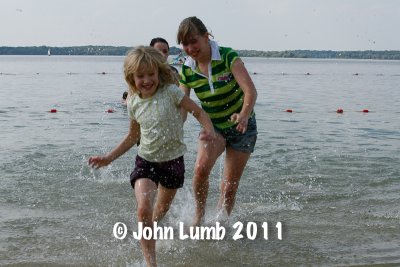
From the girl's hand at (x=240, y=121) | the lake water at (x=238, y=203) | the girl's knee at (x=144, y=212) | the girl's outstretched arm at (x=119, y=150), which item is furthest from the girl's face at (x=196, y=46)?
the lake water at (x=238, y=203)

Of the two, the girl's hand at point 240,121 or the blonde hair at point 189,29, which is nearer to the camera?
the girl's hand at point 240,121

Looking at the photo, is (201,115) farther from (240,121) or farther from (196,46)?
(196,46)

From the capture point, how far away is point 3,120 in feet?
52.9

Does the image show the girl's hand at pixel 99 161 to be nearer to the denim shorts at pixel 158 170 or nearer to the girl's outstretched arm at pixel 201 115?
the denim shorts at pixel 158 170

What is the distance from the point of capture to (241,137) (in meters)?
5.82

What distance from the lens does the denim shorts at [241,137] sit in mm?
5812

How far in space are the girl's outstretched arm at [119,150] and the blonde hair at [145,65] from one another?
33 centimetres

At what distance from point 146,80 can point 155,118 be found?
0.32m

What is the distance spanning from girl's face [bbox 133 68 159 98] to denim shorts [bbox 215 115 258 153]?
124 centimetres

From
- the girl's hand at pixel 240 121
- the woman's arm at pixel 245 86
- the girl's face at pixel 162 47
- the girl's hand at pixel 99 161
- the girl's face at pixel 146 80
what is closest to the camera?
the girl's face at pixel 146 80

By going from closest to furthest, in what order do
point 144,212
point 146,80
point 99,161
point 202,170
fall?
point 144,212 < point 146,80 < point 99,161 < point 202,170

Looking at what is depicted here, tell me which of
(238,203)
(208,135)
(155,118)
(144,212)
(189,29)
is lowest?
(238,203)

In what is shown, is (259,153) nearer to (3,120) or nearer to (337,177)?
(337,177)

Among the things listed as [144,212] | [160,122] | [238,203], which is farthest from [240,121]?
[238,203]
